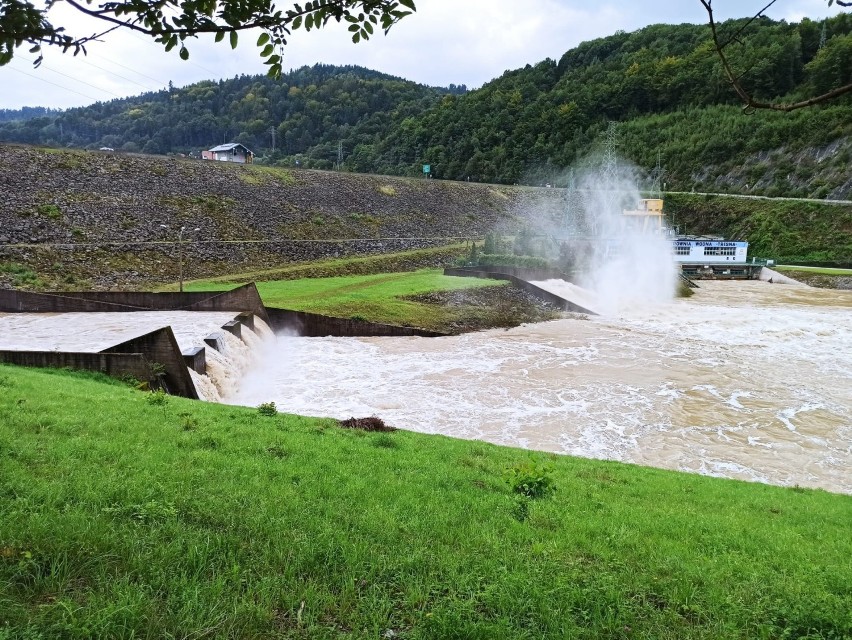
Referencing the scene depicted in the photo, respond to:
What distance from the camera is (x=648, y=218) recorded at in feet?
151

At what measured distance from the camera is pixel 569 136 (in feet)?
291

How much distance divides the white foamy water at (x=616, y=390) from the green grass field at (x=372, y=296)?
187cm

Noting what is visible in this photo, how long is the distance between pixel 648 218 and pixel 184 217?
113ft

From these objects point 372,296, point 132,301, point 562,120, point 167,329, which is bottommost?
point 132,301

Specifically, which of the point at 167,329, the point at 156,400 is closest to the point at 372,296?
the point at 167,329

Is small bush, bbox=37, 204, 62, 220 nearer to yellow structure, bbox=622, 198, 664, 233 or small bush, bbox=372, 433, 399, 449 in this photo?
small bush, bbox=372, 433, 399, 449

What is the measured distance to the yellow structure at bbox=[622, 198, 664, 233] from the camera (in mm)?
45344

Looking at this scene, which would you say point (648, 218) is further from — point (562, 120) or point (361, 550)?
point (562, 120)

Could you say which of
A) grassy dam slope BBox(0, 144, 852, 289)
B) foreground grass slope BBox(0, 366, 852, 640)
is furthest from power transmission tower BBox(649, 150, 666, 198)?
foreground grass slope BBox(0, 366, 852, 640)

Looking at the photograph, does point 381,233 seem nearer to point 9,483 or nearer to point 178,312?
point 178,312

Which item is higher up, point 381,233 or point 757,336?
point 381,233

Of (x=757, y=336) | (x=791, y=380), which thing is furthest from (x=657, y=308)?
(x=791, y=380)

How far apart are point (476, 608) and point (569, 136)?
93107 millimetres

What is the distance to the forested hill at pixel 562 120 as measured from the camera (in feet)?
215
